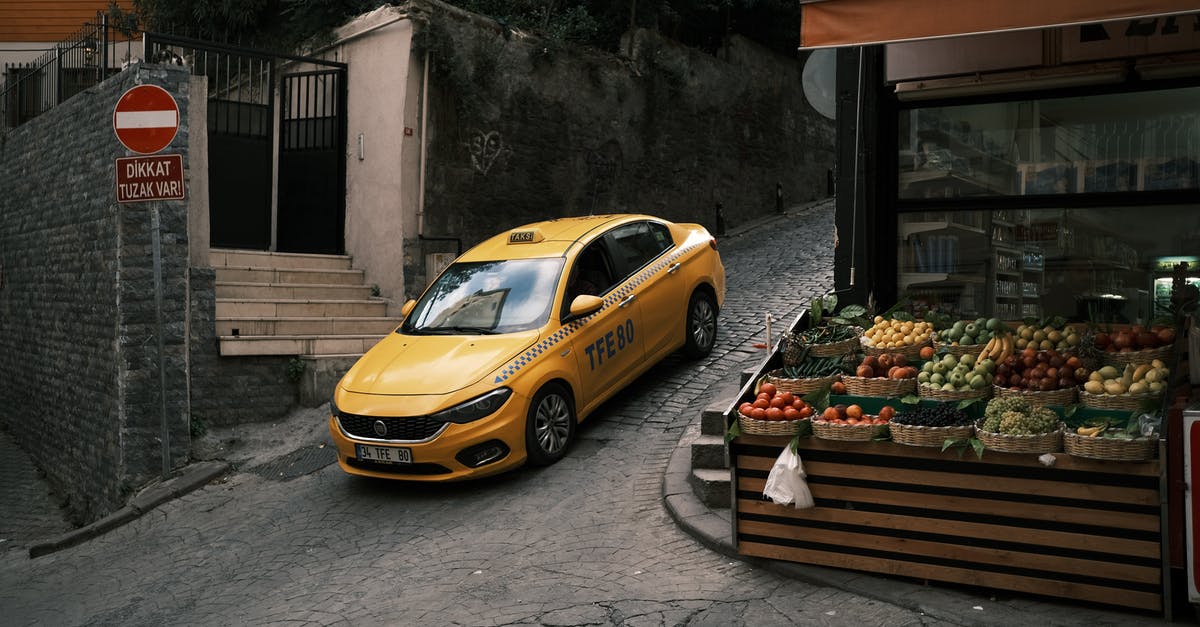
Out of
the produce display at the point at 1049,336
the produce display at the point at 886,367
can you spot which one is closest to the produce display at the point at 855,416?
the produce display at the point at 886,367

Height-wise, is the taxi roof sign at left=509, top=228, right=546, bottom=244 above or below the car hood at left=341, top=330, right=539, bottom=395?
above

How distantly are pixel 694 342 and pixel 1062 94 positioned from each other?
4.03 metres

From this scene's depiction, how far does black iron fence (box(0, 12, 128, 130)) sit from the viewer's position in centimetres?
1225

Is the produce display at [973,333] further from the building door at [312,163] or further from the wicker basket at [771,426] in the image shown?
the building door at [312,163]

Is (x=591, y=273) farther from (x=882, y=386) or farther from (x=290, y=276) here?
(x=290, y=276)

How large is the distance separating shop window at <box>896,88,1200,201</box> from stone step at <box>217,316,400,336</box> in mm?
6376

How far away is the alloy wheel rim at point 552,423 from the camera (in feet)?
25.6

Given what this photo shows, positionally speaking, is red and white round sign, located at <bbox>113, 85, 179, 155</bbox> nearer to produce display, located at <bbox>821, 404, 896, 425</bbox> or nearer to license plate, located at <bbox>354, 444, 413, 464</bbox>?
license plate, located at <bbox>354, 444, 413, 464</bbox>

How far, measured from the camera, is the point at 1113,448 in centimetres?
485

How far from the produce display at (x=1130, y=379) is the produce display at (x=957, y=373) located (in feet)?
1.81

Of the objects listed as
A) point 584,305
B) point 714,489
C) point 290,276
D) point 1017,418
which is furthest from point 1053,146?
point 290,276

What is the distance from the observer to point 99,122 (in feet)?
35.5

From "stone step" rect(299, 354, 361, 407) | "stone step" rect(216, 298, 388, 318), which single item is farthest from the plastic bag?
"stone step" rect(216, 298, 388, 318)

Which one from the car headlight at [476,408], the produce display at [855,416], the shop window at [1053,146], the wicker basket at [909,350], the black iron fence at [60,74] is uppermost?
the black iron fence at [60,74]
